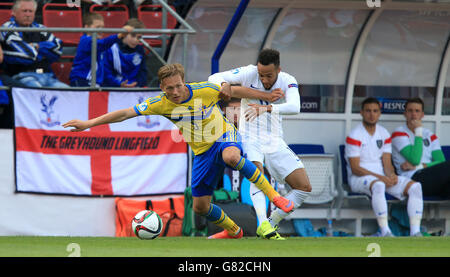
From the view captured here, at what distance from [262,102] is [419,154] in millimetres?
3974

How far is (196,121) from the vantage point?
24.6ft

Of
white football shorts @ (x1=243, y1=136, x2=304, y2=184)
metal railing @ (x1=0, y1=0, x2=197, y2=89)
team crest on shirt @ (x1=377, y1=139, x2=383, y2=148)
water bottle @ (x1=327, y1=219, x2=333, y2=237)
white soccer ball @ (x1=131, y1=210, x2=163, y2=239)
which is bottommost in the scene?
water bottle @ (x1=327, y1=219, x2=333, y2=237)

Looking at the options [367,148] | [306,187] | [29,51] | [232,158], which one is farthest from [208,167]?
[367,148]

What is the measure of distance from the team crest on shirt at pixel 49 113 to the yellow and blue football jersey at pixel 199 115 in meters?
2.84

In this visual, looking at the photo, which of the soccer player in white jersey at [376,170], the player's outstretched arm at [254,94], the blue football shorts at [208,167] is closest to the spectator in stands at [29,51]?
the blue football shorts at [208,167]

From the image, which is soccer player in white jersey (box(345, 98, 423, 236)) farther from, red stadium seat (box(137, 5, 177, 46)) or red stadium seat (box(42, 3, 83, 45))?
red stadium seat (box(42, 3, 83, 45))

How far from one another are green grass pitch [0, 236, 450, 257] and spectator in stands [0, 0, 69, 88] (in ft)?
9.08

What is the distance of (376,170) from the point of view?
36.4 feet

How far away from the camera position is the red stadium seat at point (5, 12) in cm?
1047

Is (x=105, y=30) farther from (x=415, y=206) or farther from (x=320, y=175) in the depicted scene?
(x=415, y=206)

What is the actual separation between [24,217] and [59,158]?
85 cm

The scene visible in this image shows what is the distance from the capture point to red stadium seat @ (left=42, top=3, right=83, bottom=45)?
1112cm

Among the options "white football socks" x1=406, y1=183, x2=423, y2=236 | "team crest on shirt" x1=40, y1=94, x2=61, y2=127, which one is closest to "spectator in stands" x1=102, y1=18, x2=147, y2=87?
"team crest on shirt" x1=40, y1=94, x2=61, y2=127
